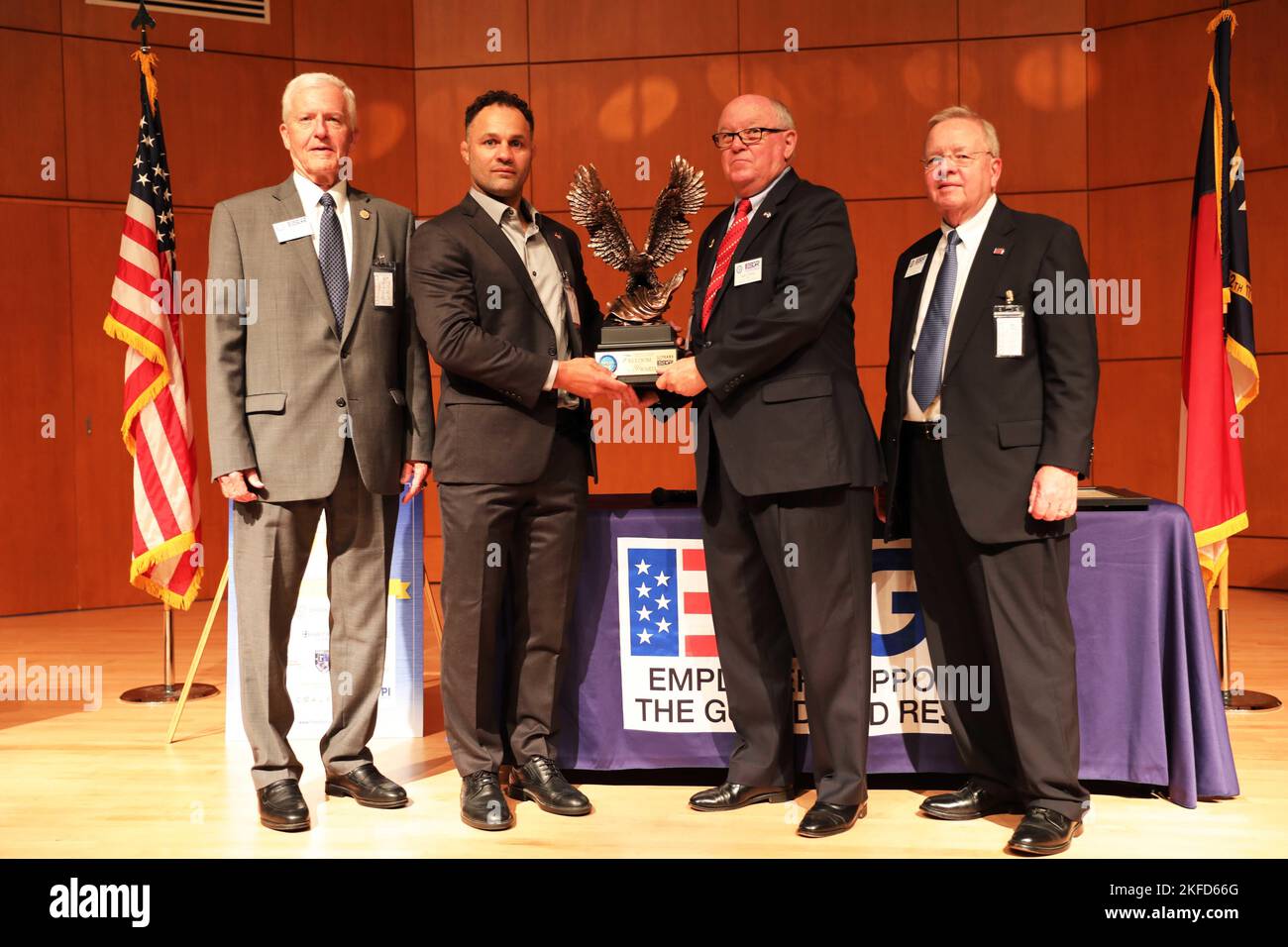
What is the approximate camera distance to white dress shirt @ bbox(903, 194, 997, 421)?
9.72ft

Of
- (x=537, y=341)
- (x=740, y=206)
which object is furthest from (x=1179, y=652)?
(x=537, y=341)

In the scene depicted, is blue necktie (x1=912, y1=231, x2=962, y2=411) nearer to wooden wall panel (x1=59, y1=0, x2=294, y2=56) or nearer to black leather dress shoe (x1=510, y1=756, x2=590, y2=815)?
black leather dress shoe (x1=510, y1=756, x2=590, y2=815)

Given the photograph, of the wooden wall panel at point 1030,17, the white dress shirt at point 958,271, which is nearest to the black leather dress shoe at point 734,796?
the white dress shirt at point 958,271

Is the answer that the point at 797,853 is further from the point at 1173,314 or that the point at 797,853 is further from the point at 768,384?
the point at 1173,314

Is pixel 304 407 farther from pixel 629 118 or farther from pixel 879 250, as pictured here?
pixel 879 250

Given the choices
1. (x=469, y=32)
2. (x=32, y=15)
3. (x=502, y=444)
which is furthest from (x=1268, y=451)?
(x=32, y=15)

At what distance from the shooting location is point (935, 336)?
2982 mm

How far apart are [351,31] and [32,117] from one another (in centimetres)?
189

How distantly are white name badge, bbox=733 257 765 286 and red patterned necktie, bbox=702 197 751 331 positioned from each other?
55mm

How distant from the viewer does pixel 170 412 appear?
4.72 metres

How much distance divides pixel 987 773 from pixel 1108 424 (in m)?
4.45

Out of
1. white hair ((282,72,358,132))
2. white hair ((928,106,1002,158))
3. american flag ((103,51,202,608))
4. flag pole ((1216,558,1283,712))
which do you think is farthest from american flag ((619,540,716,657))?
american flag ((103,51,202,608))

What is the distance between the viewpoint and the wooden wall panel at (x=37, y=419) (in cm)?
645

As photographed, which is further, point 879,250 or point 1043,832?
point 879,250
